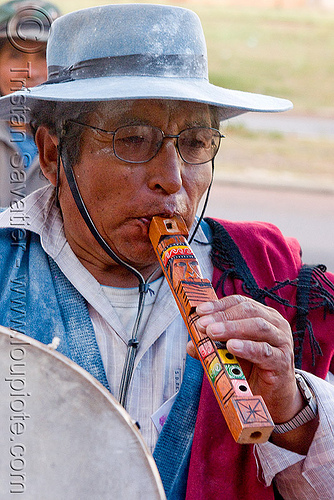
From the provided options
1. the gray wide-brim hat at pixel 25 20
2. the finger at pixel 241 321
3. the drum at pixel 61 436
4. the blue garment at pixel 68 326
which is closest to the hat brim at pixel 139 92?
the blue garment at pixel 68 326

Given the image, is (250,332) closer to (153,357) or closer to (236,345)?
(236,345)

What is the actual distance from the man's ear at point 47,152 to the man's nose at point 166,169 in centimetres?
32

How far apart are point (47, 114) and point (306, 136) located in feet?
33.6

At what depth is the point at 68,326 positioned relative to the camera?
170 centimetres

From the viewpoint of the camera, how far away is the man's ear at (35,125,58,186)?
1.83 metres

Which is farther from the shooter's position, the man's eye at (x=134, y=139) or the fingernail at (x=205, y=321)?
the man's eye at (x=134, y=139)

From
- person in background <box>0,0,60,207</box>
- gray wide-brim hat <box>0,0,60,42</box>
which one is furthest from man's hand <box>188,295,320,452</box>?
gray wide-brim hat <box>0,0,60,42</box>

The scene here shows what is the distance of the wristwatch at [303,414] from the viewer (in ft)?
5.03

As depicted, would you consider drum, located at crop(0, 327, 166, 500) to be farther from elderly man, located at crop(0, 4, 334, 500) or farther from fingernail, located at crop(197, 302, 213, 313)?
elderly man, located at crop(0, 4, 334, 500)

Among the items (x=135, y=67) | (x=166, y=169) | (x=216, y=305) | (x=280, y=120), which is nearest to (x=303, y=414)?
(x=216, y=305)

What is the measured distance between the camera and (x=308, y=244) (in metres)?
6.65

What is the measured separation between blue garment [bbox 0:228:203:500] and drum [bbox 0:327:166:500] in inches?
19.7

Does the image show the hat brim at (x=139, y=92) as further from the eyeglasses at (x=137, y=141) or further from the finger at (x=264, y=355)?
the finger at (x=264, y=355)

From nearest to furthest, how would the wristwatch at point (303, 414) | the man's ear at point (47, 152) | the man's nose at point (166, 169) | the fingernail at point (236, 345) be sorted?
the fingernail at point (236, 345) < the wristwatch at point (303, 414) < the man's nose at point (166, 169) < the man's ear at point (47, 152)
